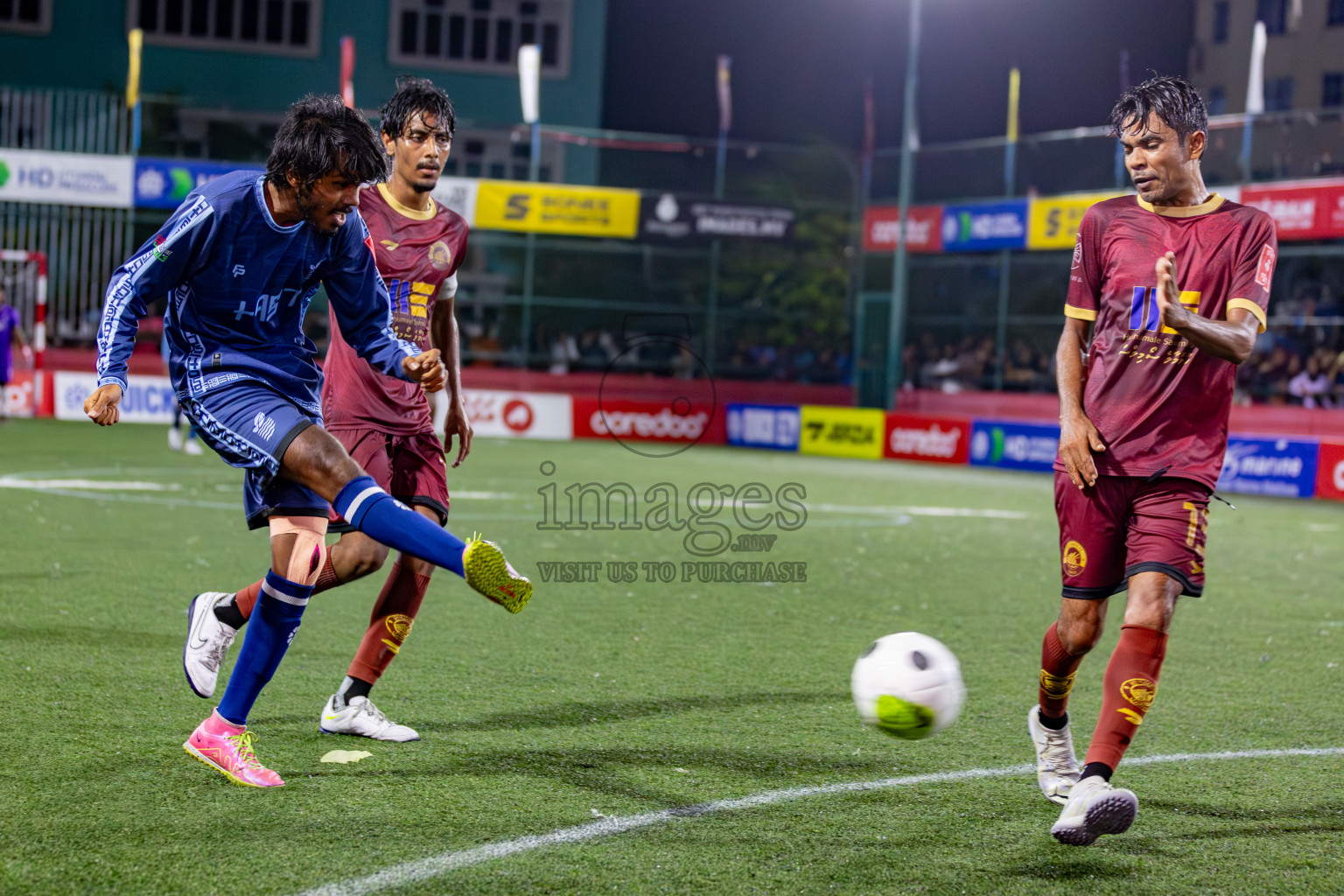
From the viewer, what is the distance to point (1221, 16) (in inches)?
1594

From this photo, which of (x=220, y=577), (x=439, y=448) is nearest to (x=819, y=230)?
(x=220, y=577)

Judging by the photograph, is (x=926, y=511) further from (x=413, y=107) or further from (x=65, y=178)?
(x=65, y=178)

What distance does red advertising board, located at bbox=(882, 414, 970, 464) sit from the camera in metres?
23.2

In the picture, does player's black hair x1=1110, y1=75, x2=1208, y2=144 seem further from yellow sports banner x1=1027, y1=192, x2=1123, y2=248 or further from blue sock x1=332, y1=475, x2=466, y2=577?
yellow sports banner x1=1027, y1=192, x2=1123, y2=248

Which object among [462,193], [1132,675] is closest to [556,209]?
[462,193]

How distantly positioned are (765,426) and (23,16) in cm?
2487

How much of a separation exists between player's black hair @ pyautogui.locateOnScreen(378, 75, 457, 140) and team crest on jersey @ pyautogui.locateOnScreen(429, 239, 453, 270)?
0.43 m

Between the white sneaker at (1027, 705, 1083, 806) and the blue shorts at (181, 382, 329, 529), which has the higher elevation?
the blue shorts at (181, 382, 329, 529)

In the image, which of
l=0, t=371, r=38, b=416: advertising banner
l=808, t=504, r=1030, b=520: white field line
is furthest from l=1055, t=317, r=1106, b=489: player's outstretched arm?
l=0, t=371, r=38, b=416: advertising banner

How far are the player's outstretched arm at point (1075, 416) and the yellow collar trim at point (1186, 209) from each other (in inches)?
15.6

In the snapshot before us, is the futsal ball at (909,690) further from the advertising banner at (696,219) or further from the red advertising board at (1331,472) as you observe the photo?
the advertising banner at (696,219)

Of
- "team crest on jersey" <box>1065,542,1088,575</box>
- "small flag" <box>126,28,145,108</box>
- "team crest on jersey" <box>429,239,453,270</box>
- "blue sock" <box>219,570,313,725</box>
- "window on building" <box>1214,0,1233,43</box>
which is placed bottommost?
"blue sock" <box>219,570,313,725</box>

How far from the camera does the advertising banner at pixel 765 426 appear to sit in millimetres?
25078

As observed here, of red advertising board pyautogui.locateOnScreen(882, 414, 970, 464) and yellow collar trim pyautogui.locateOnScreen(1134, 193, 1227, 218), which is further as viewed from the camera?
red advertising board pyautogui.locateOnScreen(882, 414, 970, 464)
